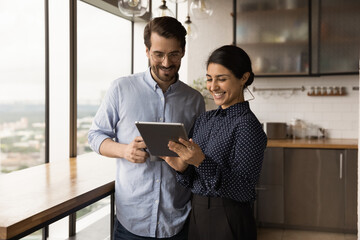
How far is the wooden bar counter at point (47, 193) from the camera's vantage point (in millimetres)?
1488

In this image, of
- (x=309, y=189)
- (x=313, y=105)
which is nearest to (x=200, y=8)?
(x=309, y=189)

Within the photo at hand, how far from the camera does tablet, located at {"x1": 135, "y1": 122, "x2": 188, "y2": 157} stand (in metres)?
1.49

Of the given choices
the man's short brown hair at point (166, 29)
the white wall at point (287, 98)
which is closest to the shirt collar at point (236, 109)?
the man's short brown hair at point (166, 29)

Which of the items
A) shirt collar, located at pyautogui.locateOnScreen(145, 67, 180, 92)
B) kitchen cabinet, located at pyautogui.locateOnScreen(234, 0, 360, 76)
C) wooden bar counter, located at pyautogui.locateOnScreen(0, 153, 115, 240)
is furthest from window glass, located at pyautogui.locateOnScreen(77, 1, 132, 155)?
shirt collar, located at pyautogui.locateOnScreen(145, 67, 180, 92)

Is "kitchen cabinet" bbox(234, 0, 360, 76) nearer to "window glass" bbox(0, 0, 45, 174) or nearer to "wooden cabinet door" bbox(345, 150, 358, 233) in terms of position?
"wooden cabinet door" bbox(345, 150, 358, 233)

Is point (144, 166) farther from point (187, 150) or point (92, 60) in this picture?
point (92, 60)

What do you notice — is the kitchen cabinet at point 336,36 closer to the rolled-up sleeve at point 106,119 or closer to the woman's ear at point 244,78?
the woman's ear at point 244,78

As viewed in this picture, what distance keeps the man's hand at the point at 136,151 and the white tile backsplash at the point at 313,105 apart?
364cm

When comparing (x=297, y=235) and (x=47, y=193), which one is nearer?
(x=47, y=193)

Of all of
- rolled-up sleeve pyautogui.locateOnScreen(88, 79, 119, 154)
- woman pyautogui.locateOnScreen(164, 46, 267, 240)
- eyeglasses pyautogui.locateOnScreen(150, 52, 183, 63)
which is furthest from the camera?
rolled-up sleeve pyautogui.locateOnScreen(88, 79, 119, 154)

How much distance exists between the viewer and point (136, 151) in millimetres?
1775

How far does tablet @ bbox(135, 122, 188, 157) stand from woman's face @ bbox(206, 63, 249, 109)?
36 cm

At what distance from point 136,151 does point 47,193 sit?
50 centimetres

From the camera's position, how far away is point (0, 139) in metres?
2.88
